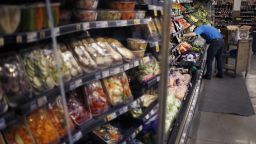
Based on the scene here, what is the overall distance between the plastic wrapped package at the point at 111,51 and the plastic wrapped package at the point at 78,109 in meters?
0.37

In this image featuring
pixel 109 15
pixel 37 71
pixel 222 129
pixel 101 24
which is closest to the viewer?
pixel 37 71

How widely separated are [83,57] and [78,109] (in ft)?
1.13

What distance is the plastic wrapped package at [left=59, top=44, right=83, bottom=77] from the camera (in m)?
1.74

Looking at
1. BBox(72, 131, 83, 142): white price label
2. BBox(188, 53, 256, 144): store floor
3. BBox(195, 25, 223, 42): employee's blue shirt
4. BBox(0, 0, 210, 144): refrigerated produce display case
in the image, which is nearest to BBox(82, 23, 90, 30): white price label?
BBox(0, 0, 210, 144): refrigerated produce display case

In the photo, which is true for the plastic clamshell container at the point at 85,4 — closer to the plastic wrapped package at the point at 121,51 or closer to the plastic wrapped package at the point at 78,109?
the plastic wrapped package at the point at 121,51

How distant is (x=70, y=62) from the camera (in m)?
1.78

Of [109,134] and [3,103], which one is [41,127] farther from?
[109,134]

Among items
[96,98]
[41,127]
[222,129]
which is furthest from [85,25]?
[222,129]

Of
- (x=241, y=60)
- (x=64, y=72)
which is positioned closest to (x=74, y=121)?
(x=64, y=72)

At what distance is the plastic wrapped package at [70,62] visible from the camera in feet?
5.70

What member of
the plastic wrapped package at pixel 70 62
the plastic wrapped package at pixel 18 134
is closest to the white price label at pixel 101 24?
the plastic wrapped package at pixel 70 62

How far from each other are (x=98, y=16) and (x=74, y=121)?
739 millimetres

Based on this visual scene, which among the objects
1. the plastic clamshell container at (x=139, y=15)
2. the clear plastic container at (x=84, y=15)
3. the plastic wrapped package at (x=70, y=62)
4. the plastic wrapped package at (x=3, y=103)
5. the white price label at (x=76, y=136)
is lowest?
the white price label at (x=76, y=136)

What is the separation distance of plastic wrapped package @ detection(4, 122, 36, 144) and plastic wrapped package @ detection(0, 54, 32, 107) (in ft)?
0.63
